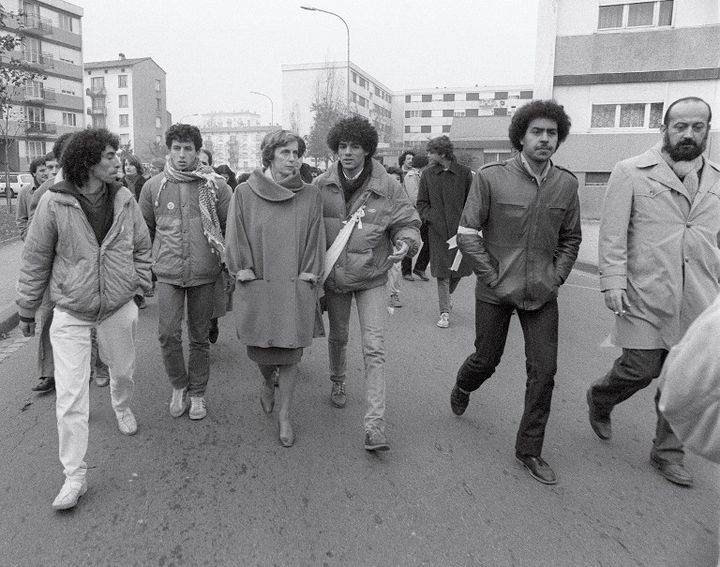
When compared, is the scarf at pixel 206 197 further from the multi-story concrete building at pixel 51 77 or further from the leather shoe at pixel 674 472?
the multi-story concrete building at pixel 51 77

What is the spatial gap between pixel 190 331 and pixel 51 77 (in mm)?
62773

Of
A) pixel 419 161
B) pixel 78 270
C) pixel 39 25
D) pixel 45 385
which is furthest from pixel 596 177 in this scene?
pixel 39 25

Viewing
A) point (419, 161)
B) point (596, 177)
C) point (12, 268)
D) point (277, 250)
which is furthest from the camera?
point (596, 177)

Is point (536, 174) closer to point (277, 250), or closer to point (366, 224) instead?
point (366, 224)

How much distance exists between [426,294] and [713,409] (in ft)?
26.5

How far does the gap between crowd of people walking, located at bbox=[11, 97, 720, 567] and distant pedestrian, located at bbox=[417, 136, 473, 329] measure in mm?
3121

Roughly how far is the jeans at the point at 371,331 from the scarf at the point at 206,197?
86 cm

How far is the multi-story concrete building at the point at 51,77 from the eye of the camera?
55.6 meters

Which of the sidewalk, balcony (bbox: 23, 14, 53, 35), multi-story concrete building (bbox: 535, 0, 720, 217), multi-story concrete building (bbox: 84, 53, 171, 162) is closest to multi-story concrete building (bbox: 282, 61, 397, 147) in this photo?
multi-story concrete building (bbox: 84, 53, 171, 162)

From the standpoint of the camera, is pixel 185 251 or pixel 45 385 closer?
pixel 185 251

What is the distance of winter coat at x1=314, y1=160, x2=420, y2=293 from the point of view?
411 cm

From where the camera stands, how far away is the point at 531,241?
3639 millimetres

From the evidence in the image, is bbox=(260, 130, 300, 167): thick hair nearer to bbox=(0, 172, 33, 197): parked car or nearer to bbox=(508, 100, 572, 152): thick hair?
bbox=(508, 100, 572, 152): thick hair

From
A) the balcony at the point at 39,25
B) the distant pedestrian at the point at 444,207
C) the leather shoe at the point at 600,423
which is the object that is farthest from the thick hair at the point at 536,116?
the balcony at the point at 39,25
